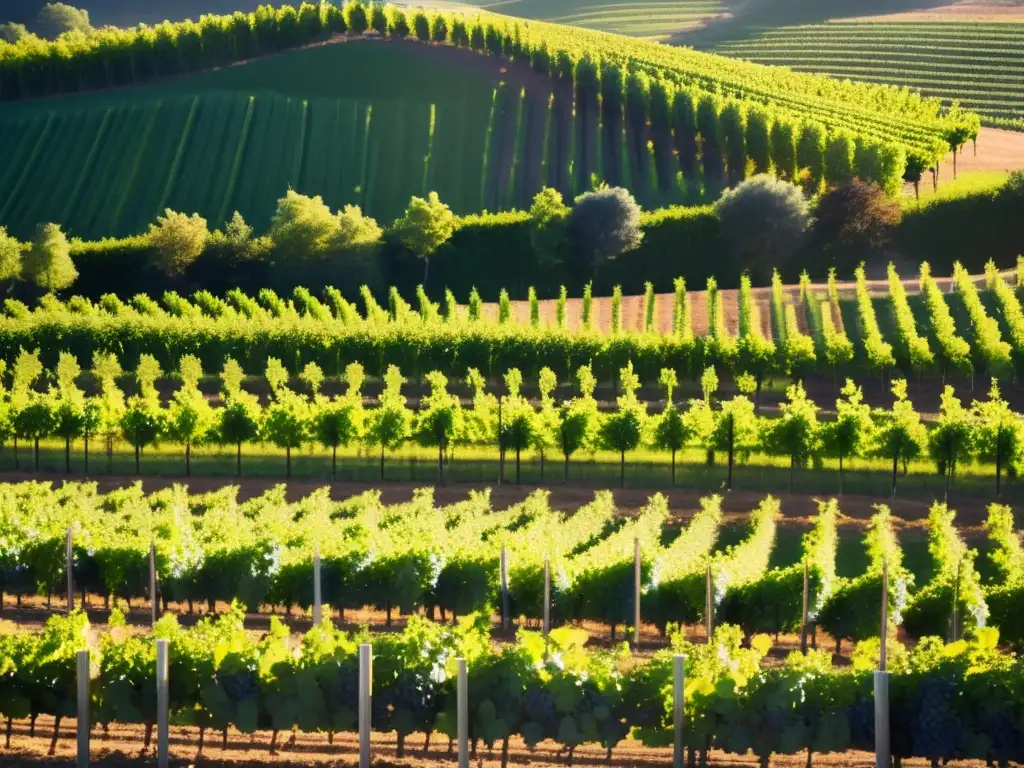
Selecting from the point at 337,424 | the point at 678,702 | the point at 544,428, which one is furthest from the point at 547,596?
the point at 337,424

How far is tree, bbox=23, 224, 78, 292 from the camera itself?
7700cm

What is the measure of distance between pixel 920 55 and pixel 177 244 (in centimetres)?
7184

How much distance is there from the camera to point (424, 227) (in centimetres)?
7794

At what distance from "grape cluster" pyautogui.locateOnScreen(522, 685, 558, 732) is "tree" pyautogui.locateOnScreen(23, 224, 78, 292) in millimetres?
59303

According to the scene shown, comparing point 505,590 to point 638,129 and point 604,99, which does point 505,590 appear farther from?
point 604,99

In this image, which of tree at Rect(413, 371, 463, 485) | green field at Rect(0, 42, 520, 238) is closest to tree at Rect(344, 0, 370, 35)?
green field at Rect(0, 42, 520, 238)

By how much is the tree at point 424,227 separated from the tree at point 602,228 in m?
5.92

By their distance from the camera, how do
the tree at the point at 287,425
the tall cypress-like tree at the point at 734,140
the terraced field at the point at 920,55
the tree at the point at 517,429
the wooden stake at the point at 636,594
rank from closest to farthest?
1. the wooden stake at the point at 636,594
2. the tree at the point at 517,429
3. the tree at the point at 287,425
4. the tall cypress-like tree at the point at 734,140
5. the terraced field at the point at 920,55

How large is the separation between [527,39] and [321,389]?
49.9 metres

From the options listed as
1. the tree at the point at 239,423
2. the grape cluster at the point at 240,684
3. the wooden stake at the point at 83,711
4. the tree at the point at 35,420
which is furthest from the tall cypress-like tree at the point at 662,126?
the wooden stake at the point at 83,711

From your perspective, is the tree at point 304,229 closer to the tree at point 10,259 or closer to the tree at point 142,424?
the tree at point 10,259

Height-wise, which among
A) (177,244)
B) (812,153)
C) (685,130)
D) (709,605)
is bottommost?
(709,605)

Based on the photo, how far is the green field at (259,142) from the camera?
91750 mm

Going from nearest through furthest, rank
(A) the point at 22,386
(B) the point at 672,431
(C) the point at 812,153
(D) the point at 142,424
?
(B) the point at 672,431 → (D) the point at 142,424 → (A) the point at 22,386 → (C) the point at 812,153
